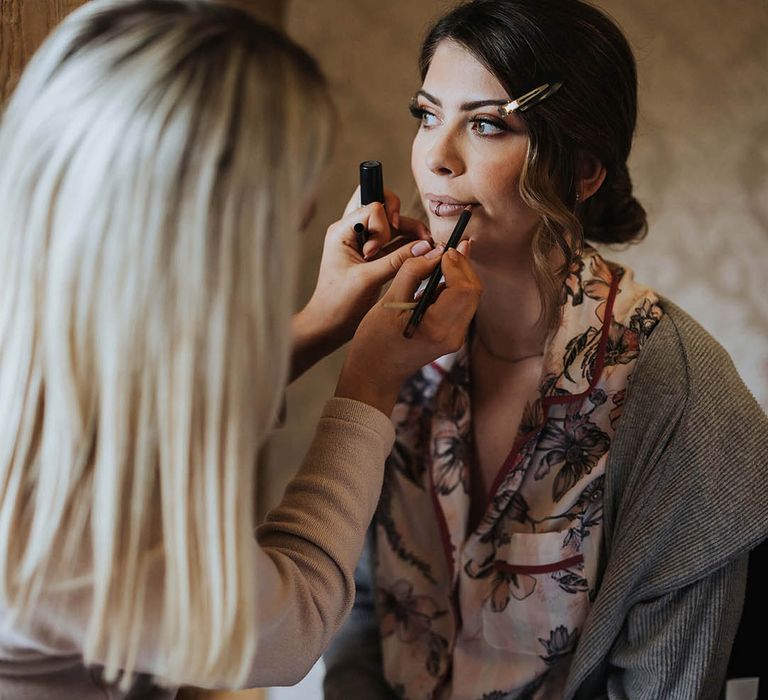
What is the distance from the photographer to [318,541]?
782mm

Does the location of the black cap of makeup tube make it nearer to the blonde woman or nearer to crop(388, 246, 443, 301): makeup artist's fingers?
crop(388, 246, 443, 301): makeup artist's fingers

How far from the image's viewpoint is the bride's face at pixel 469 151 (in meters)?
1.03

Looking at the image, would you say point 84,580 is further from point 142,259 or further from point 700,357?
point 700,357

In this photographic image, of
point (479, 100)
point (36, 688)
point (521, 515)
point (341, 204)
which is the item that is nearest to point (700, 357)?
point (521, 515)

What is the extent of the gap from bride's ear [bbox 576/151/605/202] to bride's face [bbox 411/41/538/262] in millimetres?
77

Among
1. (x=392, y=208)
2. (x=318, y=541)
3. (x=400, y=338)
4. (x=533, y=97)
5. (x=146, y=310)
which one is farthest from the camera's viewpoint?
(x=392, y=208)

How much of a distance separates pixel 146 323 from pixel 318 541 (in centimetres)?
27

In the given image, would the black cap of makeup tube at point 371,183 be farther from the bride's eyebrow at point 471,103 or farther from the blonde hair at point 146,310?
the blonde hair at point 146,310

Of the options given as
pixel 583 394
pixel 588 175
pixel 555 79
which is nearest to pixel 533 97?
pixel 555 79

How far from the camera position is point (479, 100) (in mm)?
1026

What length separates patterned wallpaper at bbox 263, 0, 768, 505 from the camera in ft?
5.08

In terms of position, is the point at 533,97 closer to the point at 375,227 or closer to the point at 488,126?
the point at 488,126

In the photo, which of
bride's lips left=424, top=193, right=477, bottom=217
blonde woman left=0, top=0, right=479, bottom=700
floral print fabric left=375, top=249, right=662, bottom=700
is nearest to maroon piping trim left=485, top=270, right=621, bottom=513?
floral print fabric left=375, top=249, right=662, bottom=700

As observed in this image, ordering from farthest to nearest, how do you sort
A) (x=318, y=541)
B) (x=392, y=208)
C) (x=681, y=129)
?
(x=681, y=129) → (x=392, y=208) → (x=318, y=541)
